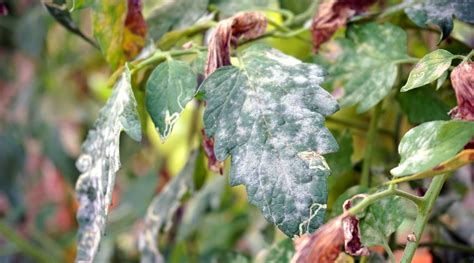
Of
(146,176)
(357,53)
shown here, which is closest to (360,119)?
(357,53)

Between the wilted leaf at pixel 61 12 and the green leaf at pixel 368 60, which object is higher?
the wilted leaf at pixel 61 12

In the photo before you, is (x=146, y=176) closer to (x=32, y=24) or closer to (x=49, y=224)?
(x=32, y=24)

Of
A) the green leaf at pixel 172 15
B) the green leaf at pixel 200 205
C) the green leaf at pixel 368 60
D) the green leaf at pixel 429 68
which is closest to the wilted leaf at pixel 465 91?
the green leaf at pixel 429 68

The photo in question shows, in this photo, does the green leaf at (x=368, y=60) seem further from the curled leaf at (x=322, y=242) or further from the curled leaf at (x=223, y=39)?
the curled leaf at (x=322, y=242)

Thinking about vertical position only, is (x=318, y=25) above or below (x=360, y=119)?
above

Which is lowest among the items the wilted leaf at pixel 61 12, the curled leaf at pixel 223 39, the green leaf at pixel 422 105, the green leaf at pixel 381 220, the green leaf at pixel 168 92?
the green leaf at pixel 422 105

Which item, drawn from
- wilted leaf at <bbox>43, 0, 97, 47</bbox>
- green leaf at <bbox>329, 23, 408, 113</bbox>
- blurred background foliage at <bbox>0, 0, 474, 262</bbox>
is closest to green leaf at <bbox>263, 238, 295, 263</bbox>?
blurred background foliage at <bbox>0, 0, 474, 262</bbox>
